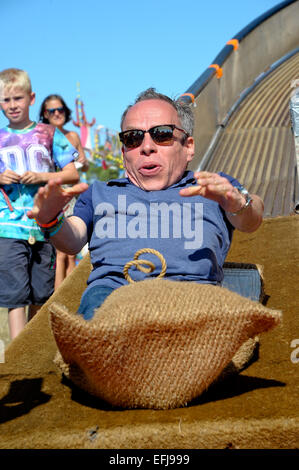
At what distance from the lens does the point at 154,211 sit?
8.04 ft

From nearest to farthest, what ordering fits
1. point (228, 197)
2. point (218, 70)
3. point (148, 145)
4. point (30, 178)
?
point (228, 197)
point (148, 145)
point (30, 178)
point (218, 70)

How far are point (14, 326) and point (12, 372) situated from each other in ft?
3.97

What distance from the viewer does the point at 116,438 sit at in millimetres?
1748

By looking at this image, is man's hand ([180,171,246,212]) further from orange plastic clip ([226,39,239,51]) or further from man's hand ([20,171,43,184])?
orange plastic clip ([226,39,239,51])

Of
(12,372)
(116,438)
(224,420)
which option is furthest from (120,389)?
(12,372)

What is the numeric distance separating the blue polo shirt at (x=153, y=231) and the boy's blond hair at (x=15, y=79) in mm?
1597

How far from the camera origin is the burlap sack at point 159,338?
1.71 meters

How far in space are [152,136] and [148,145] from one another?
5 centimetres

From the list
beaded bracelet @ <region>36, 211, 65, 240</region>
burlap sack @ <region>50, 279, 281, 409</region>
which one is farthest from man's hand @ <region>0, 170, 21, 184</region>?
burlap sack @ <region>50, 279, 281, 409</region>

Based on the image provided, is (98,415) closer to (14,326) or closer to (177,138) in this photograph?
(177,138)

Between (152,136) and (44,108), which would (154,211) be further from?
(44,108)

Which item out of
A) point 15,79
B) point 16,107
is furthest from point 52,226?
point 15,79

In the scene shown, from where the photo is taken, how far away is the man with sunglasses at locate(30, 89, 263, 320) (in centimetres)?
215

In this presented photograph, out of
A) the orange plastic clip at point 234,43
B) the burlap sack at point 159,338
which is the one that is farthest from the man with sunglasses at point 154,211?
the orange plastic clip at point 234,43
